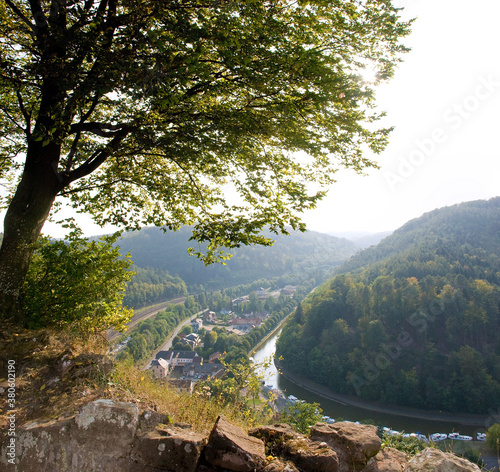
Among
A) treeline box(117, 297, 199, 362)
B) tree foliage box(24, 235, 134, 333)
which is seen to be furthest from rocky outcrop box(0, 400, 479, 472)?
treeline box(117, 297, 199, 362)

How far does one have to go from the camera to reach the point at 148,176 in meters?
6.58

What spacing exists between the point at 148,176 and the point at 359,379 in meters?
59.8

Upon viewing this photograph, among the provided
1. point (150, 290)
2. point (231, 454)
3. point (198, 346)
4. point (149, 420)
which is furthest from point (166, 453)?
point (150, 290)

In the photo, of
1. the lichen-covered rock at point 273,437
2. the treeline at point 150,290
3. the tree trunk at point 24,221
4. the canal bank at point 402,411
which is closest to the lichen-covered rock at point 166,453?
the lichen-covered rock at point 273,437

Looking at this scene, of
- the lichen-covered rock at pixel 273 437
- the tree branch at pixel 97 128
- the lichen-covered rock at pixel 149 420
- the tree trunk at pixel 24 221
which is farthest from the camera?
the tree branch at pixel 97 128

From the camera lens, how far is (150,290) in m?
117

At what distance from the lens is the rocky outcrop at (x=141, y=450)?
2629mm

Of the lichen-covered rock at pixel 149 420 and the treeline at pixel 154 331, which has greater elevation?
the lichen-covered rock at pixel 149 420

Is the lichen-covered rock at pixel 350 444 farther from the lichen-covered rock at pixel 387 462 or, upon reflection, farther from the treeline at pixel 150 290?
the treeline at pixel 150 290

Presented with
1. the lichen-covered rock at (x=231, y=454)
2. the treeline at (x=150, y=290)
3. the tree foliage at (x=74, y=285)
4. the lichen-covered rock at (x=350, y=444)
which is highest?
the tree foliage at (x=74, y=285)

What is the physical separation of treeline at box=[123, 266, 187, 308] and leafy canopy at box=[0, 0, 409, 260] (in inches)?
3816

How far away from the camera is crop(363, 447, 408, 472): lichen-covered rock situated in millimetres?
3422

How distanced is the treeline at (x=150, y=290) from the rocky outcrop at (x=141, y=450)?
9914cm

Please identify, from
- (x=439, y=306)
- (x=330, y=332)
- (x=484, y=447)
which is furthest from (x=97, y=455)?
(x=439, y=306)
